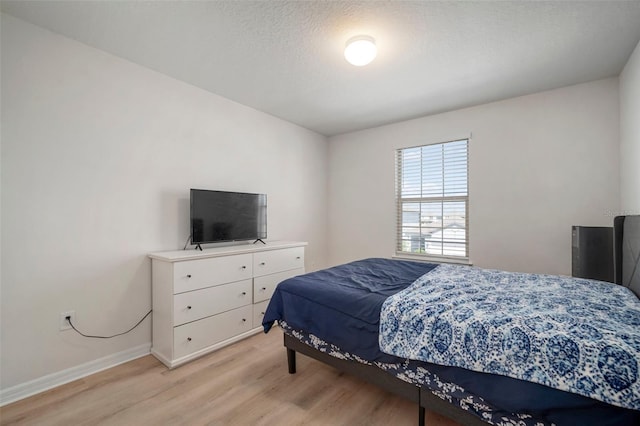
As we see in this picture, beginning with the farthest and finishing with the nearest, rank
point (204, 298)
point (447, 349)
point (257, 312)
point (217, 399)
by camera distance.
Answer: point (257, 312) < point (204, 298) < point (217, 399) < point (447, 349)

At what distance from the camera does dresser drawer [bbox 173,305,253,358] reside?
226 centimetres

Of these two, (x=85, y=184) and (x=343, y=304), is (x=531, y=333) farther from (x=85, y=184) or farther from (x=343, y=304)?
(x=85, y=184)

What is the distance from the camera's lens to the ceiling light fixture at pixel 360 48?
6.47ft

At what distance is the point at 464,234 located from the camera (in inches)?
135

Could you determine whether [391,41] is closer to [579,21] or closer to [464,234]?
[579,21]

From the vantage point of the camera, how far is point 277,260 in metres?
3.09

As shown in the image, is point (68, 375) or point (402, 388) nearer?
point (402, 388)

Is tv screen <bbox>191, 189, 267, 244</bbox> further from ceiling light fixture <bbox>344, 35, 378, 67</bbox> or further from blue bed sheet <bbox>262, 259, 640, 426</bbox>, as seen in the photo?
ceiling light fixture <bbox>344, 35, 378, 67</bbox>

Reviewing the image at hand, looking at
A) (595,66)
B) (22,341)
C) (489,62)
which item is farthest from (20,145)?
(595,66)

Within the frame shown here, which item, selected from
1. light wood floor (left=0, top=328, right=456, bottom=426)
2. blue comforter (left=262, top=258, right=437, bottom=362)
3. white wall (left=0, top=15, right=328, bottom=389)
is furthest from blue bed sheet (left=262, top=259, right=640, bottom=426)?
white wall (left=0, top=15, right=328, bottom=389)

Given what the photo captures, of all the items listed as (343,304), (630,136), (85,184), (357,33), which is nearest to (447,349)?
(343,304)

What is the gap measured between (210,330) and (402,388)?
1.72m

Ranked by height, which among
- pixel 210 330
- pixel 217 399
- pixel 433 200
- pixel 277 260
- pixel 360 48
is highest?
pixel 360 48

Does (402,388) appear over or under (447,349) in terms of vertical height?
under
